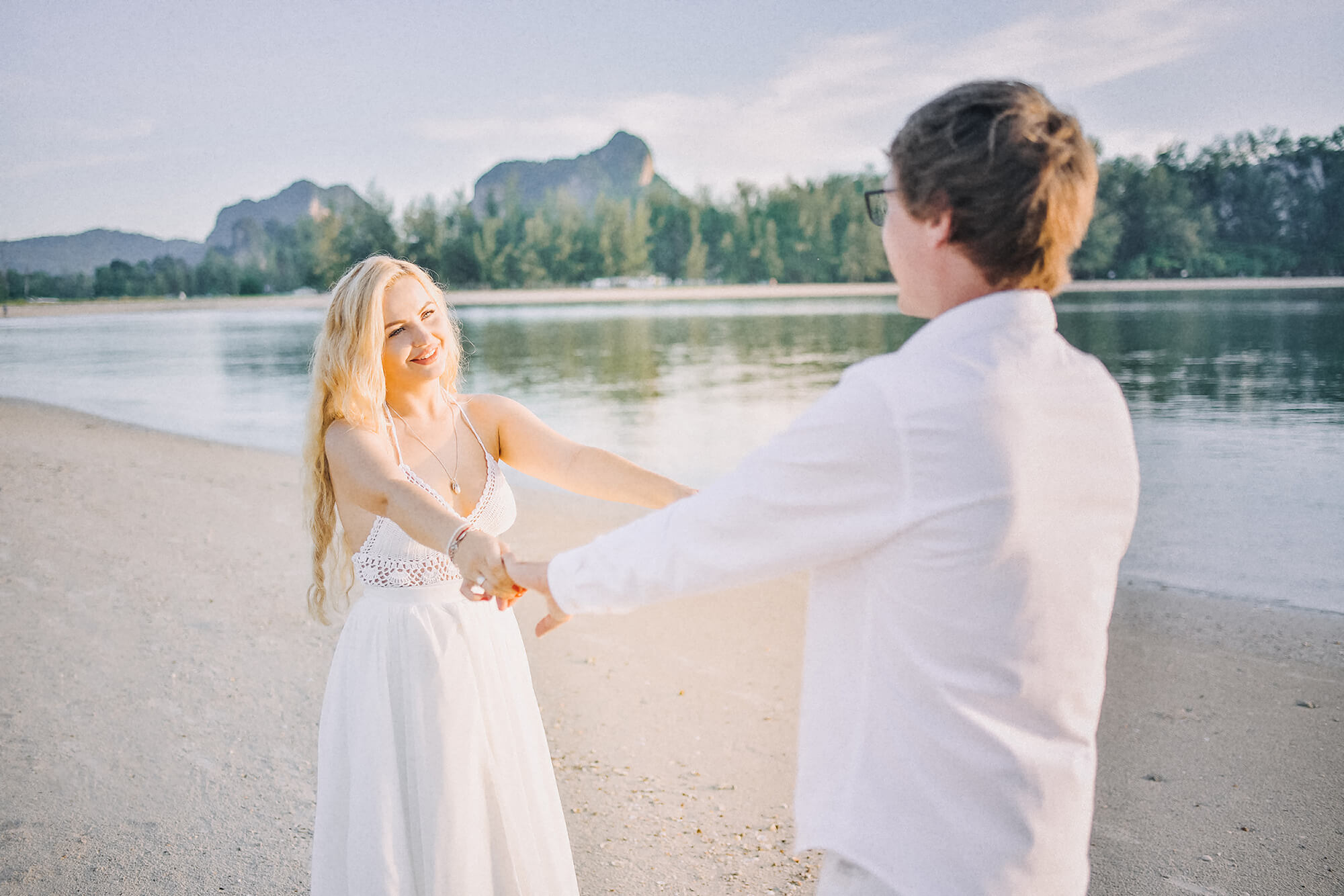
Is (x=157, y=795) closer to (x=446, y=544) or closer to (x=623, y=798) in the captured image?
(x=623, y=798)

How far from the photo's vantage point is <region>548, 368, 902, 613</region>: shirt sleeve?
4.55 ft

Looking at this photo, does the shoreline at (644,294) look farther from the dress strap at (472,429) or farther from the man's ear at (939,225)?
the man's ear at (939,225)

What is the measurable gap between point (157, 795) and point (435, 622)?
2576mm

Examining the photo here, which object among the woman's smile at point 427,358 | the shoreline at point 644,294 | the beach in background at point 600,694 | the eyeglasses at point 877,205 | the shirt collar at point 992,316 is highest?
the shoreline at point 644,294

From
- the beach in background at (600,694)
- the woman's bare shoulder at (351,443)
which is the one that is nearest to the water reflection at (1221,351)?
the beach in background at (600,694)

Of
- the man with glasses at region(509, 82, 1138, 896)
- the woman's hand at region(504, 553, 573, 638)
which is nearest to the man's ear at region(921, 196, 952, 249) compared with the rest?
the man with glasses at region(509, 82, 1138, 896)

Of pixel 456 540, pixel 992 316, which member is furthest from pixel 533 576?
pixel 992 316

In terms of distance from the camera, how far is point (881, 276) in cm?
12169

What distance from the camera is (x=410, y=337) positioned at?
9.25 ft

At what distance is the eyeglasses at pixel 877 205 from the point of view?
1.72 metres

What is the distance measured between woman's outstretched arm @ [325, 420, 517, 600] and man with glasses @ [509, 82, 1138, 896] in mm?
1031

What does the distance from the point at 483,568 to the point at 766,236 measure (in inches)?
Result: 4792

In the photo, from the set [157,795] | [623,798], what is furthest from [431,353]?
[157,795]

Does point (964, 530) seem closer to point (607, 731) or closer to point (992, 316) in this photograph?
point (992, 316)
